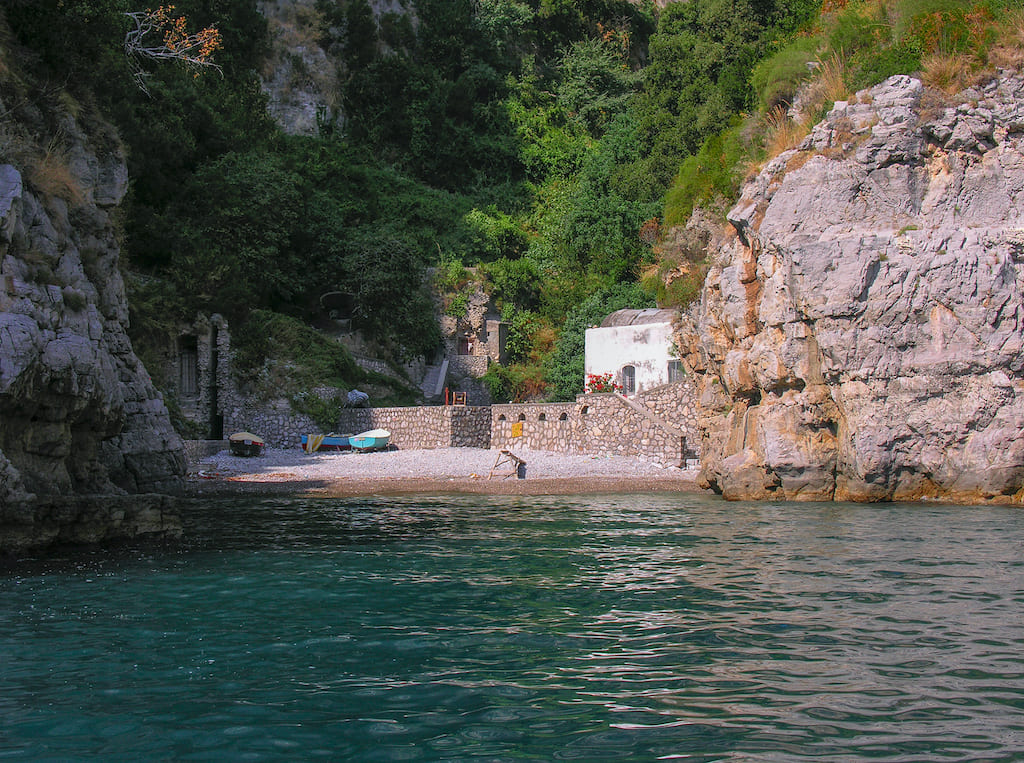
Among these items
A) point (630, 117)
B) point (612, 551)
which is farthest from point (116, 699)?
point (630, 117)

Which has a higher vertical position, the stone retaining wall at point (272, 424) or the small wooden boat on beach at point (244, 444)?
the stone retaining wall at point (272, 424)

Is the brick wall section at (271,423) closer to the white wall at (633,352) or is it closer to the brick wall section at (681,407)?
the white wall at (633,352)

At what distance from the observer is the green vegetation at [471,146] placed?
23.1 metres

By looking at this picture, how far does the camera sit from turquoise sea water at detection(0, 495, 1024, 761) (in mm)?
5594

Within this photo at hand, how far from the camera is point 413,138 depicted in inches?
1918

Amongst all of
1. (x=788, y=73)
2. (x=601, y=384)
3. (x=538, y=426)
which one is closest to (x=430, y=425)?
(x=538, y=426)

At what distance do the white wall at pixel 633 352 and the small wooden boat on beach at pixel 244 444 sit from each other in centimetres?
1246

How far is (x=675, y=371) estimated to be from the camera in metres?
31.4

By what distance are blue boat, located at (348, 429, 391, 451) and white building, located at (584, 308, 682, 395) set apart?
26.9 feet

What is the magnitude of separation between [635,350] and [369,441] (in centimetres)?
1009

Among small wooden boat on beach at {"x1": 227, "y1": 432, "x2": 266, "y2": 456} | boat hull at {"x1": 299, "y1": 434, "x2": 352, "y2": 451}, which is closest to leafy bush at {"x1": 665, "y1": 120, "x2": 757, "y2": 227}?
boat hull at {"x1": 299, "y1": 434, "x2": 352, "y2": 451}

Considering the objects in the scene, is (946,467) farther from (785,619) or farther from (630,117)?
(630,117)

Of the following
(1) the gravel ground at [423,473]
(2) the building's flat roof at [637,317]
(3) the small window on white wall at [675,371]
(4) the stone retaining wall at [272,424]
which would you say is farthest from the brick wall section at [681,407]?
(4) the stone retaining wall at [272,424]

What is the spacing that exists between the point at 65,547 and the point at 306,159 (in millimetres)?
32143
